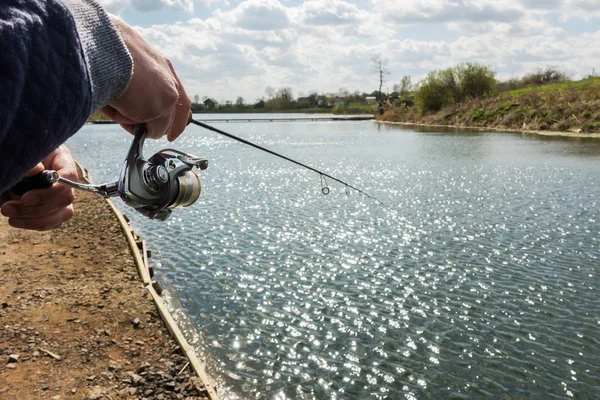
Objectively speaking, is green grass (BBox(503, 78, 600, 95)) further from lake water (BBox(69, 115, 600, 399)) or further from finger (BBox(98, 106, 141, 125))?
finger (BBox(98, 106, 141, 125))

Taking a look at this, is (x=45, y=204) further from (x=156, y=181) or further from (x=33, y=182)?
(x=156, y=181)

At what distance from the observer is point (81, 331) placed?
6742 millimetres

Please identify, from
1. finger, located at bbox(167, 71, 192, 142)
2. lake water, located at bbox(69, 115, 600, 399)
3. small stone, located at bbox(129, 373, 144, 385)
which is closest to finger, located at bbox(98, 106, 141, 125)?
finger, located at bbox(167, 71, 192, 142)

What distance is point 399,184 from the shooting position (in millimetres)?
22266

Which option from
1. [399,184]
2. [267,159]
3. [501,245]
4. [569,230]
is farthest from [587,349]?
[267,159]

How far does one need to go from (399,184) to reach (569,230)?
931 centimetres

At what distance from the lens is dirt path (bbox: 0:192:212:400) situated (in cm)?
546

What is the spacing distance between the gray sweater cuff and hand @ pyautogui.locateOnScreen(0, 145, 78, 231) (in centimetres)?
93

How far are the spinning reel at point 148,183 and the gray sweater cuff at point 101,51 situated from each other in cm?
62

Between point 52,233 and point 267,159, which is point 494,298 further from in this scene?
point 267,159

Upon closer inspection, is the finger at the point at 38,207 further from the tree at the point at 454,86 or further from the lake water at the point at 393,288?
the tree at the point at 454,86

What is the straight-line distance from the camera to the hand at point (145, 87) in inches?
47.5

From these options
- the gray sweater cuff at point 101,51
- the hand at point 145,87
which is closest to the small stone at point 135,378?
the hand at point 145,87

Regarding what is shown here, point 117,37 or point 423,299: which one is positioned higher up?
point 117,37
